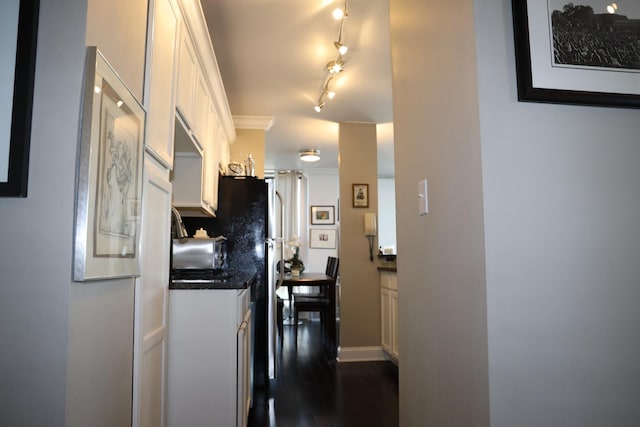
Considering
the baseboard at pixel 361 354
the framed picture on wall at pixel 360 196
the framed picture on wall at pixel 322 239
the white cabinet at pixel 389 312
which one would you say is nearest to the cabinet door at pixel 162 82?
the white cabinet at pixel 389 312

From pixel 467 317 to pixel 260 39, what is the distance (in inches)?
96.6

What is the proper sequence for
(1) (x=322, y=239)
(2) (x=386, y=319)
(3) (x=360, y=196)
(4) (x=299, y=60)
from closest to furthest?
(4) (x=299, y=60) < (2) (x=386, y=319) < (3) (x=360, y=196) < (1) (x=322, y=239)

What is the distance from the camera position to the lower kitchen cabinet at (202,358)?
1973mm

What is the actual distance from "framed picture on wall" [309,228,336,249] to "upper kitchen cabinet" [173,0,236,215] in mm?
3831

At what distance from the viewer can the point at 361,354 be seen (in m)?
4.34

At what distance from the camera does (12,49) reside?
40.8 inches

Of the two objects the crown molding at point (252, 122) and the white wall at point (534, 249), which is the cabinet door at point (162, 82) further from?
the crown molding at point (252, 122)

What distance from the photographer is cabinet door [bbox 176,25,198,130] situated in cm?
212

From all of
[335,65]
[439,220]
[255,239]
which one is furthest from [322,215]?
[439,220]

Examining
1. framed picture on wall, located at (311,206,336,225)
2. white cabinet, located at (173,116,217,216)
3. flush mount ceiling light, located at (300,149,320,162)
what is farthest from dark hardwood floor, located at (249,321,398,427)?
framed picture on wall, located at (311,206,336,225)

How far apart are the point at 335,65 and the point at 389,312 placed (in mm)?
2301

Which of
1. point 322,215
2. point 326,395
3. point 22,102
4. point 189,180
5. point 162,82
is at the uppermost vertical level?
point 162,82

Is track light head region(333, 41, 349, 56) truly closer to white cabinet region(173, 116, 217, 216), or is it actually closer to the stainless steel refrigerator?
white cabinet region(173, 116, 217, 216)

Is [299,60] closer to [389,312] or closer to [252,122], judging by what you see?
[252,122]
